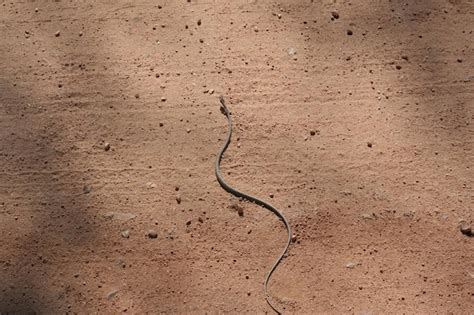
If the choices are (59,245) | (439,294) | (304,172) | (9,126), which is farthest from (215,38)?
(439,294)

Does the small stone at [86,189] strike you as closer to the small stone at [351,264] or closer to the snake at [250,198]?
the snake at [250,198]

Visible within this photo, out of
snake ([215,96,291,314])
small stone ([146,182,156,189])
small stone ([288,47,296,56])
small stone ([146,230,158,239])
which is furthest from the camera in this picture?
small stone ([288,47,296,56])

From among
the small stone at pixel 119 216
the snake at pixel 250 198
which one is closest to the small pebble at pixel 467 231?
the snake at pixel 250 198

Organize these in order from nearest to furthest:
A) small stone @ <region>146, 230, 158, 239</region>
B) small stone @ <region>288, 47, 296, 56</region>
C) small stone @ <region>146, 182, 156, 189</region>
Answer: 1. small stone @ <region>146, 230, 158, 239</region>
2. small stone @ <region>146, 182, 156, 189</region>
3. small stone @ <region>288, 47, 296, 56</region>

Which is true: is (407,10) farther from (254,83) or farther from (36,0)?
(36,0)

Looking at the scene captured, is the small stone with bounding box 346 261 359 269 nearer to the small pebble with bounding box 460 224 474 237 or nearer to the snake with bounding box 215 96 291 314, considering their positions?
the snake with bounding box 215 96 291 314

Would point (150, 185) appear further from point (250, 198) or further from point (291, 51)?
point (291, 51)

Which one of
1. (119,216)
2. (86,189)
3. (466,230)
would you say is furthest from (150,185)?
(466,230)

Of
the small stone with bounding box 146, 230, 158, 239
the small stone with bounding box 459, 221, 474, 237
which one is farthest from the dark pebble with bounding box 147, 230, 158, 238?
the small stone with bounding box 459, 221, 474, 237

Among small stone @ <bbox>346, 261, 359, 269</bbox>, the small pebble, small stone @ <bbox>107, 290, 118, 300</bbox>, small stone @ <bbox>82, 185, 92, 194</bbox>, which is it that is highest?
small stone @ <bbox>82, 185, 92, 194</bbox>
